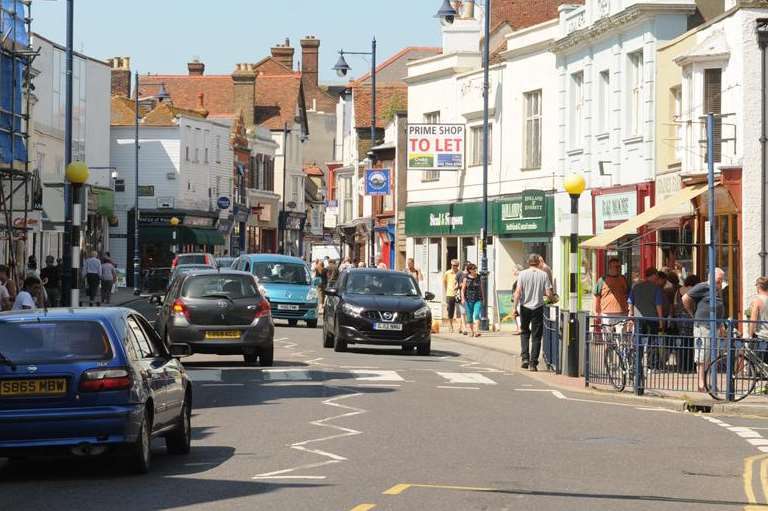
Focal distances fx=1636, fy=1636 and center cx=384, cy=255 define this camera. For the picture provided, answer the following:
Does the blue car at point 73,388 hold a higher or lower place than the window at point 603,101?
lower

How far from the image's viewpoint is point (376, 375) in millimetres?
25719

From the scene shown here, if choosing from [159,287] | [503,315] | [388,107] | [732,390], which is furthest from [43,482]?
[388,107]

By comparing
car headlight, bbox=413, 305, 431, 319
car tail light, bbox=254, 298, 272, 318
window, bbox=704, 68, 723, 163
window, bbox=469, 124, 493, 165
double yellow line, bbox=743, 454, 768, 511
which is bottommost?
double yellow line, bbox=743, 454, 768, 511

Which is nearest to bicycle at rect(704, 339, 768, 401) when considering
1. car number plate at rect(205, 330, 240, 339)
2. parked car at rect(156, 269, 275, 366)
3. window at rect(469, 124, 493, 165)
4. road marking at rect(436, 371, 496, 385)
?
road marking at rect(436, 371, 496, 385)

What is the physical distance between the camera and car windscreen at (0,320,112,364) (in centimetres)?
1292

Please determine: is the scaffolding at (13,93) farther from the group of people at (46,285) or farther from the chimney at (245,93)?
the chimney at (245,93)

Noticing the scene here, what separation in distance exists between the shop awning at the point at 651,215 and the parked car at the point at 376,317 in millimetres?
3800

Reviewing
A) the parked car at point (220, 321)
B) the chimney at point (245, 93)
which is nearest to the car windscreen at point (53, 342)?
the parked car at point (220, 321)

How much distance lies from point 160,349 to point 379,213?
2305 inches

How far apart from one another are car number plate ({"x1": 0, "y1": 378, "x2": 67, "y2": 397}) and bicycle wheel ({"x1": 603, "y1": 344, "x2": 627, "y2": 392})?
11910 millimetres

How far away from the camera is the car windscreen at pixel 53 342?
12.9 meters

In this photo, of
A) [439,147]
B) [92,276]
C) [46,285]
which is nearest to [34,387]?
[46,285]

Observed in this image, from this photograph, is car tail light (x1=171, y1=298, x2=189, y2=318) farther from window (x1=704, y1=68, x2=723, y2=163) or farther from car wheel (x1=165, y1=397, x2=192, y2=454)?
car wheel (x1=165, y1=397, x2=192, y2=454)

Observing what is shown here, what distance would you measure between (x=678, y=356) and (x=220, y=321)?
26.3ft
